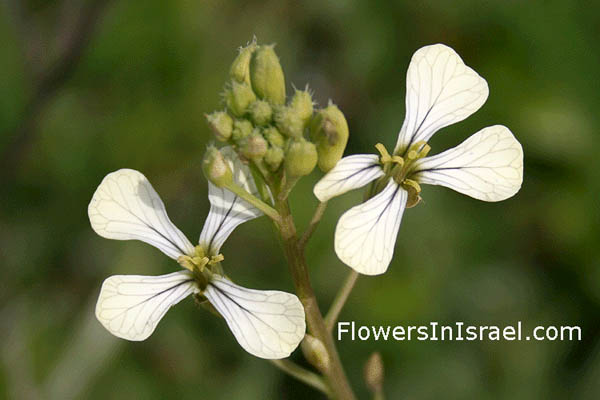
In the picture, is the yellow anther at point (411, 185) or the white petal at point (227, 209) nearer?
the yellow anther at point (411, 185)

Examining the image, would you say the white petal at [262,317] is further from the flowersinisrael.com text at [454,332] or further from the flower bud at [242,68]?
the flowersinisrael.com text at [454,332]

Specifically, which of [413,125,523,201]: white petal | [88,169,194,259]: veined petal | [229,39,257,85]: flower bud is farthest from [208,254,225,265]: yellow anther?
[413,125,523,201]: white petal

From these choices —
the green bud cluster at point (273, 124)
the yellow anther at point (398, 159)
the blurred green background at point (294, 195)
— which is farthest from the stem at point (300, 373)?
the blurred green background at point (294, 195)

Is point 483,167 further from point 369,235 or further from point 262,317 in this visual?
point 262,317

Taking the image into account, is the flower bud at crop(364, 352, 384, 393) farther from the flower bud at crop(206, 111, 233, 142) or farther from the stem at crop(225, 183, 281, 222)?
the flower bud at crop(206, 111, 233, 142)

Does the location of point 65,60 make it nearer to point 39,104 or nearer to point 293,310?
point 39,104
